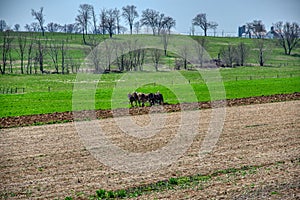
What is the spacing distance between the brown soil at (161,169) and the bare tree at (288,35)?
111200mm

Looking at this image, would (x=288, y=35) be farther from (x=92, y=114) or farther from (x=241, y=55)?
(x=92, y=114)

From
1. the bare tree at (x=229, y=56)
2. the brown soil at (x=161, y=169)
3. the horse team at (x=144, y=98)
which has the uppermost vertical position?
the bare tree at (x=229, y=56)

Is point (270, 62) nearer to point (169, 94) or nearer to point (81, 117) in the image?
point (169, 94)

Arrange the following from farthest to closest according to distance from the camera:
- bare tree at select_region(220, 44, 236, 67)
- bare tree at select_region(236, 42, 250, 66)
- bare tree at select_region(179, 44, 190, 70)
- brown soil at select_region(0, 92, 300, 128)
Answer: bare tree at select_region(236, 42, 250, 66)
bare tree at select_region(220, 44, 236, 67)
bare tree at select_region(179, 44, 190, 70)
brown soil at select_region(0, 92, 300, 128)

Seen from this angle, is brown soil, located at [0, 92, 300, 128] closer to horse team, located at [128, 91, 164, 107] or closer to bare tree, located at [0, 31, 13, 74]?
horse team, located at [128, 91, 164, 107]

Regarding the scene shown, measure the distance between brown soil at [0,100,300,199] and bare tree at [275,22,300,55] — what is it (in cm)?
11120

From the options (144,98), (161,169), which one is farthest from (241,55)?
(161,169)

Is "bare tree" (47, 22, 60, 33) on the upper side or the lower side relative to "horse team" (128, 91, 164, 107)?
upper

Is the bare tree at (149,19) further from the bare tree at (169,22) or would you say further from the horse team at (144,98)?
the horse team at (144,98)

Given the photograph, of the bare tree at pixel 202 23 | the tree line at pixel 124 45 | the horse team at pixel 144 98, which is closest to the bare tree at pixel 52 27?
the tree line at pixel 124 45

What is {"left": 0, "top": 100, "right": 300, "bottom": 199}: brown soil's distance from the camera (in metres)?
12.2

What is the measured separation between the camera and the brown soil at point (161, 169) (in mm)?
12250

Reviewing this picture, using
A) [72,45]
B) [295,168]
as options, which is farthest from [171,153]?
[72,45]

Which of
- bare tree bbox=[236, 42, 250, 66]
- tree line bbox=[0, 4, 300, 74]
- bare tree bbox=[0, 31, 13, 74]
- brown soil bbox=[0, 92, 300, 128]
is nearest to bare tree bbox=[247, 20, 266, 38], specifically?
tree line bbox=[0, 4, 300, 74]
